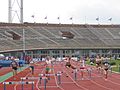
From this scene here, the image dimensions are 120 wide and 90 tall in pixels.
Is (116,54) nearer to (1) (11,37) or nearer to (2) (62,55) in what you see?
(2) (62,55)

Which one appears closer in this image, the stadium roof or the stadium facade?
the stadium facade

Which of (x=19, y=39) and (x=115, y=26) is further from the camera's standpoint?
(x=115, y=26)

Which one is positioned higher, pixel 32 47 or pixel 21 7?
pixel 21 7

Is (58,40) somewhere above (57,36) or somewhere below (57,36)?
below

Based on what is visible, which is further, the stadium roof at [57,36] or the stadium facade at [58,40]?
the stadium roof at [57,36]

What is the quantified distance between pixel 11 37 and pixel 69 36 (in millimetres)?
15223

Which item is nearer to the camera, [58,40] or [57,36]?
[58,40]

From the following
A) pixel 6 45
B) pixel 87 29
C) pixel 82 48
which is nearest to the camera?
pixel 6 45

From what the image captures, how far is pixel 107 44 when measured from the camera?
81562 millimetres

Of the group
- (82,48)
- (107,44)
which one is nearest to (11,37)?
(82,48)

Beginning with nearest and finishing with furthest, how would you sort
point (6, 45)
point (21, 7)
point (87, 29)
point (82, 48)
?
point (6, 45) < point (82, 48) < point (21, 7) < point (87, 29)

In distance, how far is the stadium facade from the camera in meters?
73.4

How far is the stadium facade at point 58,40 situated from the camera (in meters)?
73.4

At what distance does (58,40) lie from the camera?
81.8 metres
